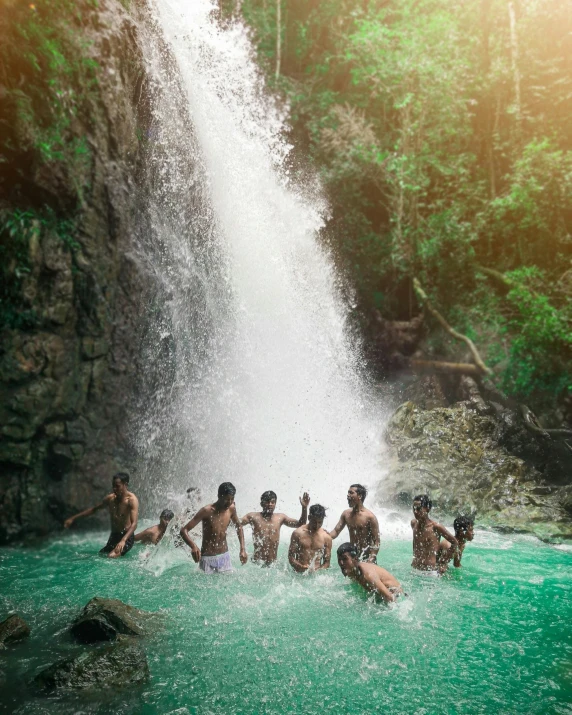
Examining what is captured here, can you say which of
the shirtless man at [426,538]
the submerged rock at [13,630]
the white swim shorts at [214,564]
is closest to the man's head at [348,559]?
the shirtless man at [426,538]

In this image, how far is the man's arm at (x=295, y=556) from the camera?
253 inches

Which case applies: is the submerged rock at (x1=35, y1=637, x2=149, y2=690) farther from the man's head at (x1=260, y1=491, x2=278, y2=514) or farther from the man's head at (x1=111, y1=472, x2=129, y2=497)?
the man's head at (x1=111, y1=472, x2=129, y2=497)

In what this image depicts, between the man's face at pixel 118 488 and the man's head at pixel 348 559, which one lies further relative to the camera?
the man's face at pixel 118 488

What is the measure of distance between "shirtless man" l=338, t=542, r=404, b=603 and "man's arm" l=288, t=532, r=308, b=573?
1.07 m

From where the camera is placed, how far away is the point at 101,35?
10.0m

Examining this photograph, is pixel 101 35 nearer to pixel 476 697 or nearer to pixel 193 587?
pixel 193 587

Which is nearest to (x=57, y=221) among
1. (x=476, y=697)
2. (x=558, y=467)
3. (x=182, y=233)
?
(x=182, y=233)

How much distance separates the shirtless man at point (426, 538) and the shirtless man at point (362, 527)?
0.59 metres

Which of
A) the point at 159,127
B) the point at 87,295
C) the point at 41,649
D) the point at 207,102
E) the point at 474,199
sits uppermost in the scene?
the point at 207,102

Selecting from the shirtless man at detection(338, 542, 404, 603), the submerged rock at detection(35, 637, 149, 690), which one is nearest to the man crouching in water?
the shirtless man at detection(338, 542, 404, 603)

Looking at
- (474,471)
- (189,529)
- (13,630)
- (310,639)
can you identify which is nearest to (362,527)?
(310,639)

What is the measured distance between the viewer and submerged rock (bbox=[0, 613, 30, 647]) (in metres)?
4.38

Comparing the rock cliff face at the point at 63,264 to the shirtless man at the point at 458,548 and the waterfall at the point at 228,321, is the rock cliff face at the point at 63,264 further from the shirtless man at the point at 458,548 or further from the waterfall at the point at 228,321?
the shirtless man at the point at 458,548

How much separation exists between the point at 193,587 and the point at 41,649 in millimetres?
2012
